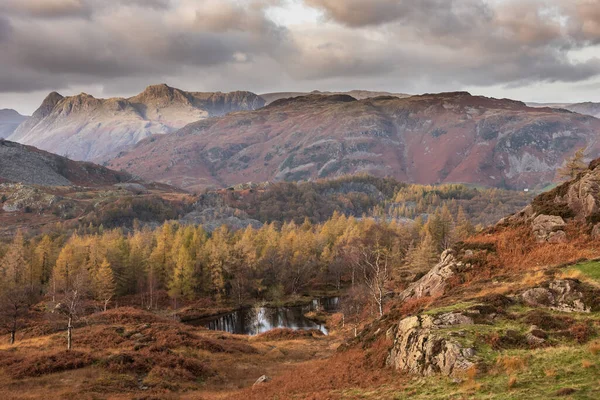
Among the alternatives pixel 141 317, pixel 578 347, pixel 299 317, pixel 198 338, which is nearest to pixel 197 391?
pixel 198 338

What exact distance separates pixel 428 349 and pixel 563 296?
9754mm

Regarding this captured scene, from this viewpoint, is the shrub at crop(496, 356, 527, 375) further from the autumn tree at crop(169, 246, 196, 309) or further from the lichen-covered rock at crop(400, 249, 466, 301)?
the autumn tree at crop(169, 246, 196, 309)

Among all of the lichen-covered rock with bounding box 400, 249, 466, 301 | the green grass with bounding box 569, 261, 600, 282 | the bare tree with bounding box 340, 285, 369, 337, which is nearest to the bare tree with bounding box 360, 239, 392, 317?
the bare tree with bounding box 340, 285, 369, 337

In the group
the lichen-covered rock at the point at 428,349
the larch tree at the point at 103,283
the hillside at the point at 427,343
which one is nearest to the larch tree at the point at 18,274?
the hillside at the point at 427,343

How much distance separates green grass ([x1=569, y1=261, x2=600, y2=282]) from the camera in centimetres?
2623

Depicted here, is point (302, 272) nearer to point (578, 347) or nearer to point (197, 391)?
point (197, 391)

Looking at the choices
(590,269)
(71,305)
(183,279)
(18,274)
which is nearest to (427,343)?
(590,269)

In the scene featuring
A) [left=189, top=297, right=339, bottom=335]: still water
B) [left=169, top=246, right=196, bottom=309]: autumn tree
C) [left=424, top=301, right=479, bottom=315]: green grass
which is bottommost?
[left=189, top=297, right=339, bottom=335]: still water

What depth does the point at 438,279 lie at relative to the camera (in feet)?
131

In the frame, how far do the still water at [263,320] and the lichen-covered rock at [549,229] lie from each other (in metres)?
55.4

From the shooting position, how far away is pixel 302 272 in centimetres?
13275

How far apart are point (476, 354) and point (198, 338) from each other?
1792 inches

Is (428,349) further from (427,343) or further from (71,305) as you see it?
(71,305)

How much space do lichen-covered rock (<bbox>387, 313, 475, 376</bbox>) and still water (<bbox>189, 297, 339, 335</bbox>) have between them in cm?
6298
